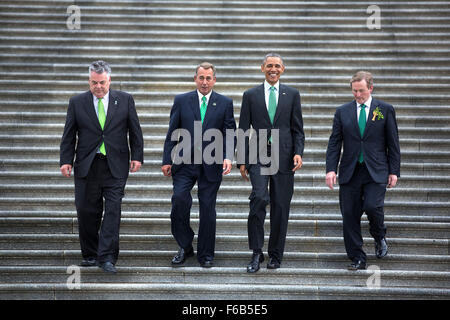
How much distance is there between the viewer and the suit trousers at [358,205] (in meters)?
5.81

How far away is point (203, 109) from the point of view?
5980 millimetres

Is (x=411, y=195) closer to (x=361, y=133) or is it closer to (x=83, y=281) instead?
(x=361, y=133)

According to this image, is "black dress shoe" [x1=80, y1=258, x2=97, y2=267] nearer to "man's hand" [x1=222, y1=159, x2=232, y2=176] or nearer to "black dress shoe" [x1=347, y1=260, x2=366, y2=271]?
"man's hand" [x1=222, y1=159, x2=232, y2=176]

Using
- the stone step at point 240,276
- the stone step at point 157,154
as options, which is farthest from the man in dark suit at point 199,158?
the stone step at point 157,154

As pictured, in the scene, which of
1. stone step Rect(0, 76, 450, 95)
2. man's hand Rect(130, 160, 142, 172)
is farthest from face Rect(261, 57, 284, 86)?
stone step Rect(0, 76, 450, 95)

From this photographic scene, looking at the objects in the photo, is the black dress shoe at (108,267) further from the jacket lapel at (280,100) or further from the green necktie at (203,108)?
the jacket lapel at (280,100)

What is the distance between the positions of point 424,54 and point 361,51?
83 cm

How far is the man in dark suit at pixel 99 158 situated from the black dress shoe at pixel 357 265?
77.9 inches

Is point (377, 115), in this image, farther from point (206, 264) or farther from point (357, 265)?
point (206, 264)

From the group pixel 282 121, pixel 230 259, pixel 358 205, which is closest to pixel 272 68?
pixel 282 121

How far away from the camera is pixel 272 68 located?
5.84 meters

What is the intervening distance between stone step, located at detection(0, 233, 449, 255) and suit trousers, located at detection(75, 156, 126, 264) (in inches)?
21.8

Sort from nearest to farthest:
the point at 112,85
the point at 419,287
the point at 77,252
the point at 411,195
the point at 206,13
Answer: the point at 419,287 < the point at 77,252 < the point at 411,195 < the point at 112,85 < the point at 206,13

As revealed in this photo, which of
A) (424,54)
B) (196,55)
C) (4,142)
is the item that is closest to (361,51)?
(424,54)
